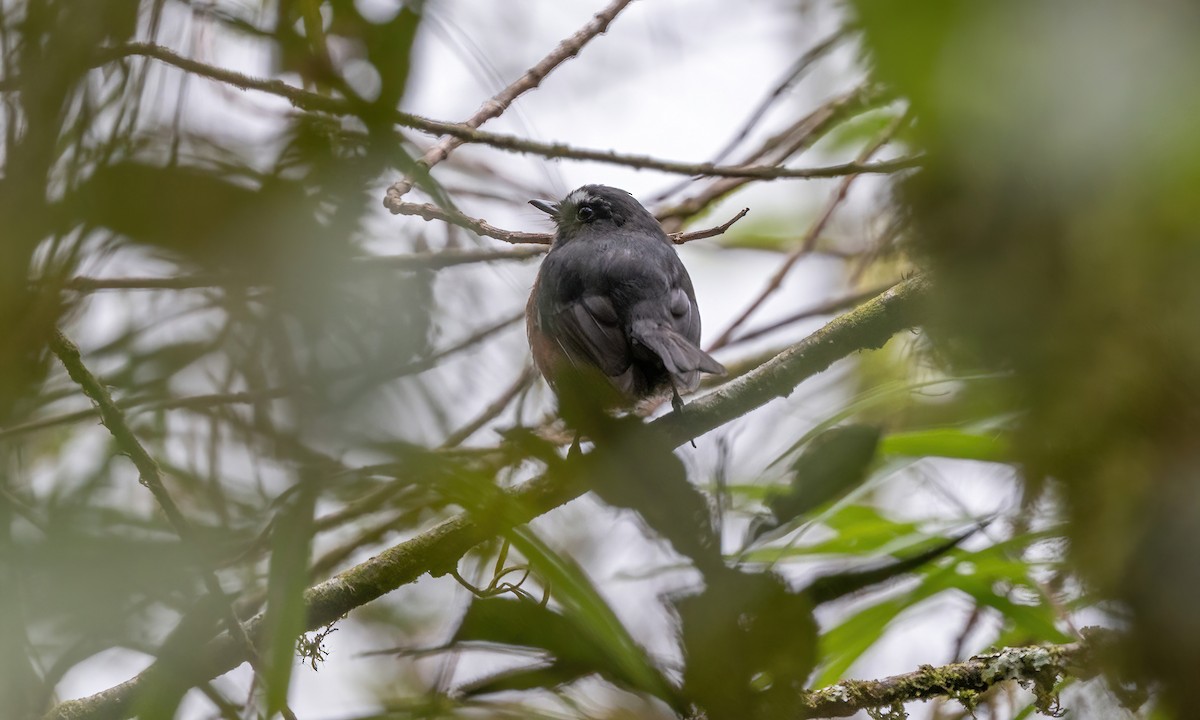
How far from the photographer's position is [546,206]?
11.7 feet

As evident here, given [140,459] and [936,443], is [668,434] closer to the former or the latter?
[936,443]

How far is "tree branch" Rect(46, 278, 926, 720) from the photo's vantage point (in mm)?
1853

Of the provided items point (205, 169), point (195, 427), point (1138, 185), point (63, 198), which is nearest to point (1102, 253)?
point (1138, 185)

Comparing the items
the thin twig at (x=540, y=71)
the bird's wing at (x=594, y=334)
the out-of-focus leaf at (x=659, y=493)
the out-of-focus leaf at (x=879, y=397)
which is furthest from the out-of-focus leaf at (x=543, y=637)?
the bird's wing at (x=594, y=334)

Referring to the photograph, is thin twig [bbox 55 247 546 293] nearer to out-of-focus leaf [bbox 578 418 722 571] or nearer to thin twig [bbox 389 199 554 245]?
thin twig [bbox 389 199 554 245]

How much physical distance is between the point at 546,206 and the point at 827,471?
2.74 meters

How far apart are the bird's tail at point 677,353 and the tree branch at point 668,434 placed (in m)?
0.53

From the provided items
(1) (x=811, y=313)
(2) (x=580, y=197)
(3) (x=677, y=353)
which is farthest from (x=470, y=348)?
(2) (x=580, y=197)

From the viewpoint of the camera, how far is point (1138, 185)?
0.54 metres

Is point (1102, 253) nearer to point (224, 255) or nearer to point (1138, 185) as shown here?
point (1138, 185)

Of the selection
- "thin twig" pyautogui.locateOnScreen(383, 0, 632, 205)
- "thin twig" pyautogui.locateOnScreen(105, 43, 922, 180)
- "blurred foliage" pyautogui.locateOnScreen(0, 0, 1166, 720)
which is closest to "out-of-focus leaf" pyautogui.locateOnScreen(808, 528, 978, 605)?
"blurred foliage" pyautogui.locateOnScreen(0, 0, 1166, 720)

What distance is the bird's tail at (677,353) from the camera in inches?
114

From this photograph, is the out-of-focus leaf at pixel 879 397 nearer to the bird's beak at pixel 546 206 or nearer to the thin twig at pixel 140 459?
the thin twig at pixel 140 459

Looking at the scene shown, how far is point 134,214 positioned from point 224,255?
0.09m
